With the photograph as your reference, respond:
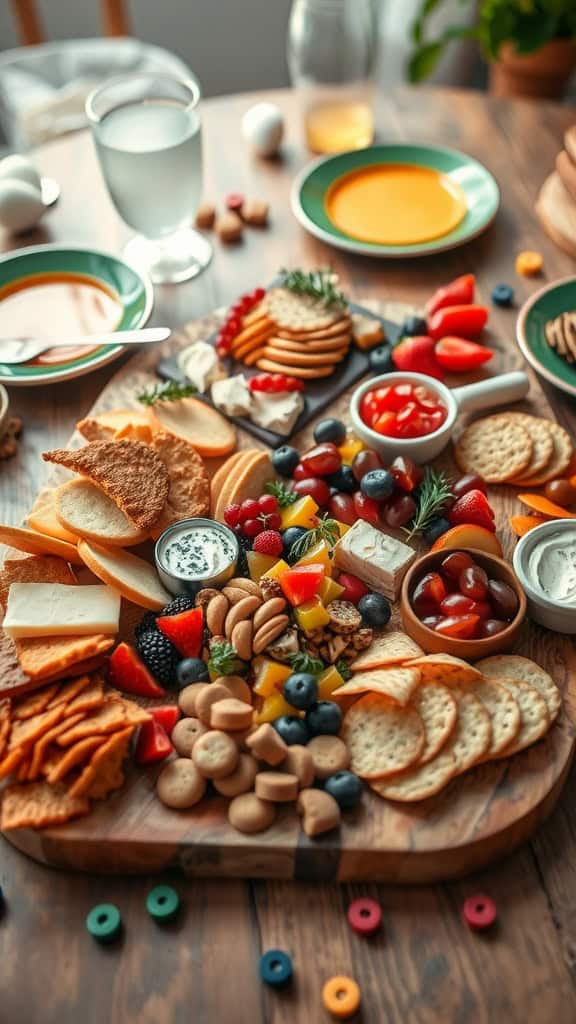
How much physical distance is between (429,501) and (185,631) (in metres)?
0.61

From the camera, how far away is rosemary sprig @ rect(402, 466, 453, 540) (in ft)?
6.85

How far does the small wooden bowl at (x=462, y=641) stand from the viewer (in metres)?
1.83

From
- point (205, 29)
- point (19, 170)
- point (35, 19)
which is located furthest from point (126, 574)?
point (205, 29)

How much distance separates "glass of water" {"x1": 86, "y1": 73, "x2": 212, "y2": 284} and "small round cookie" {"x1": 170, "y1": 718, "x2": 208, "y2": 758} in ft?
5.00

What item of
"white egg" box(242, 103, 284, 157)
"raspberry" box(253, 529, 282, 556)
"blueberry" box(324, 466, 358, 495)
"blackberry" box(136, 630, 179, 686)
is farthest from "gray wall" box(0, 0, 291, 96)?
"blackberry" box(136, 630, 179, 686)

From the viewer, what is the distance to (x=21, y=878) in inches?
66.2

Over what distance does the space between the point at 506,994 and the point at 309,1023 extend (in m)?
0.31

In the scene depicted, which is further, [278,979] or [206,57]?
[206,57]

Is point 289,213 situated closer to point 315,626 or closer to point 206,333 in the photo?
point 206,333

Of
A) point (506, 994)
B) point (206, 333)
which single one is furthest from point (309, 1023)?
point (206, 333)

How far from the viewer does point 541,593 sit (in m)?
1.91

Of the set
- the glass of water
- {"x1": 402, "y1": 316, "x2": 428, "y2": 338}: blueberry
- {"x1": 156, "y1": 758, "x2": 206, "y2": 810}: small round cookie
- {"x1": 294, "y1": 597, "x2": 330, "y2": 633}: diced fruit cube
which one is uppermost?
the glass of water

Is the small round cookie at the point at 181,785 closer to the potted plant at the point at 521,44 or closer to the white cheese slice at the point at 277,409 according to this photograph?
the white cheese slice at the point at 277,409

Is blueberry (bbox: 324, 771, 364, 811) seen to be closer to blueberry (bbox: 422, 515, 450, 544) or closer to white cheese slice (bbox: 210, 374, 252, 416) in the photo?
blueberry (bbox: 422, 515, 450, 544)
